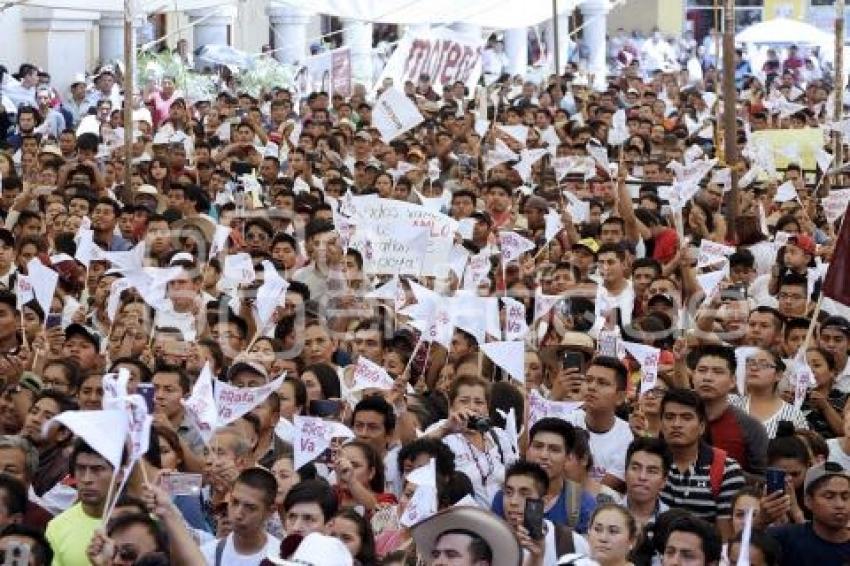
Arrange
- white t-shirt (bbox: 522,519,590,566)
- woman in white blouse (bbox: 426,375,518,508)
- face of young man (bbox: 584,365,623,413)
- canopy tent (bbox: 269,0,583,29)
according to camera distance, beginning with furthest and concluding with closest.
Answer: canopy tent (bbox: 269,0,583,29)
face of young man (bbox: 584,365,623,413)
woman in white blouse (bbox: 426,375,518,508)
white t-shirt (bbox: 522,519,590,566)

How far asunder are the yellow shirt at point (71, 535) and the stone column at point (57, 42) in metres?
23.6

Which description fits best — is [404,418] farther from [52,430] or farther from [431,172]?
[431,172]

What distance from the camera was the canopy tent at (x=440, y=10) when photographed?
27875 millimetres

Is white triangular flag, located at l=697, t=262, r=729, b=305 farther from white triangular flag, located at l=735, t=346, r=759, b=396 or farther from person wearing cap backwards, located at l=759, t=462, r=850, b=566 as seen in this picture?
person wearing cap backwards, located at l=759, t=462, r=850, b=566

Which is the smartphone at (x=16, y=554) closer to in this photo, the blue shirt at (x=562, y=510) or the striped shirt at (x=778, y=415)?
the blue shirt at (x=562, y=510)

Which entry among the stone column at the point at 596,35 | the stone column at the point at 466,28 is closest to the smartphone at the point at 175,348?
the stone column at the point at 466,28

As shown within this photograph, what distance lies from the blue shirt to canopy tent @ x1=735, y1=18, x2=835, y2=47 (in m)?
38.4

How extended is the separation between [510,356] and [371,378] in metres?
0.71

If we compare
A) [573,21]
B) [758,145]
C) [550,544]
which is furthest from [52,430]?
[573,21]

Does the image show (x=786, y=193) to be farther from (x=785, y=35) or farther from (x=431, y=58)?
(x=785, y=35)

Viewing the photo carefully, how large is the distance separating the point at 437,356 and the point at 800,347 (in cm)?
172

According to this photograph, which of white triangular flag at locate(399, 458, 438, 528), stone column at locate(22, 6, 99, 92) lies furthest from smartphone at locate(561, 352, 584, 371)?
stone column at locate(22, 6, 99, 92)

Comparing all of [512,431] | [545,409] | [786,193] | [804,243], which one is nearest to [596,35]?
[786,193]

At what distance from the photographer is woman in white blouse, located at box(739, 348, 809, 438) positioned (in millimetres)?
11031
